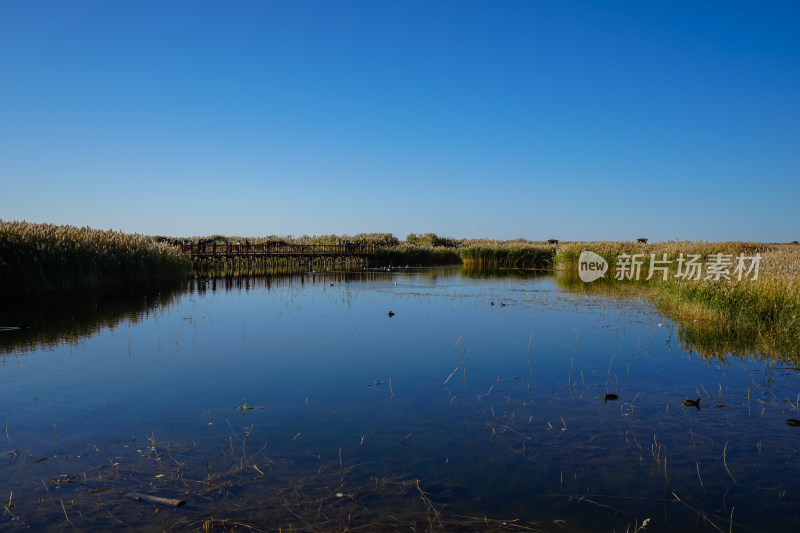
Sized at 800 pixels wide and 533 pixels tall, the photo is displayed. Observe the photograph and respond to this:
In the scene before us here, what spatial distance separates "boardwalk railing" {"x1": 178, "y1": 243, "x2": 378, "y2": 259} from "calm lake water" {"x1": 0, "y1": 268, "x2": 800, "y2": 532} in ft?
114

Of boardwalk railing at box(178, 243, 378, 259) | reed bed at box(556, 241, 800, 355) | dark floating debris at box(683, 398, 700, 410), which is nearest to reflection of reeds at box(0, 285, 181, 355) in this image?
dark floating debris at box(683, 398, 700, 410)

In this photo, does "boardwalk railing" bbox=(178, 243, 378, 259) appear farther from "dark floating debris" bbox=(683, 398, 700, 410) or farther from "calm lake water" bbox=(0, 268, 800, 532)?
"dark floating debris" bbox=(683, 398, 700, 410)

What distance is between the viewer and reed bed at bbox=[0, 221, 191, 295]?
2206 centimetres

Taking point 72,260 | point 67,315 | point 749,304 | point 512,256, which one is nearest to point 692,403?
point 749,304

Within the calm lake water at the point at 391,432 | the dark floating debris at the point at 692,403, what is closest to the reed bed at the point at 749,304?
the calm lake water at the point at 391,432

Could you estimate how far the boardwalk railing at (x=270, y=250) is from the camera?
49.5 metres

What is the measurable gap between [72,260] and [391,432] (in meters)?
22.2

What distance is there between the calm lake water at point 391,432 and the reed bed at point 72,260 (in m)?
8.45

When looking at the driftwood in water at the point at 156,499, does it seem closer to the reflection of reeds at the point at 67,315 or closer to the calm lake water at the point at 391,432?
the calm lake water at the point at 391,432

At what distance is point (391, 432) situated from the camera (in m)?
7.68

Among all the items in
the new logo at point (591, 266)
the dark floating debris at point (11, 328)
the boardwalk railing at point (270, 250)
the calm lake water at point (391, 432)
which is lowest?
the calm lake water at point (391, 432)

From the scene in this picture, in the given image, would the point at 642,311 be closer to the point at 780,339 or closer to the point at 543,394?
the point at 780,339

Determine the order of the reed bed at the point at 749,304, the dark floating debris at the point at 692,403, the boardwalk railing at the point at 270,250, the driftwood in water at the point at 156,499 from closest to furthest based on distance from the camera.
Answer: the driftwood in water at the point at 156,499 < the dark floating debris at the point at 692,403 < the reed bed at the point at 749,304 < the boardwalk railing at the point at 270,250

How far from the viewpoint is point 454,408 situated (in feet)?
28.9
